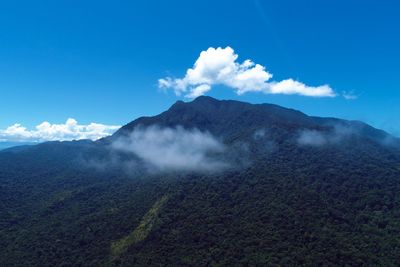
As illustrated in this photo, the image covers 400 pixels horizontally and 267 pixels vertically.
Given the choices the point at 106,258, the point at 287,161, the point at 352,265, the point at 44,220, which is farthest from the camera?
the point at 287,161

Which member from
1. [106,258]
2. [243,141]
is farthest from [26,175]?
[243,141]

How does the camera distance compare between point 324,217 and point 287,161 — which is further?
point 287,161

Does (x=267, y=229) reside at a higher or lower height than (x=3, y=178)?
lower

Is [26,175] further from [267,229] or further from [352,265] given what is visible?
[352,265]

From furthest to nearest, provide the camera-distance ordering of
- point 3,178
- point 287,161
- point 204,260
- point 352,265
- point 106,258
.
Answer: point 3,178 < point 287,161 < point 106,258 < point 204,260 < point 352,265

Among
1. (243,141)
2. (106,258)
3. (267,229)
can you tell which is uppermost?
(243,141)

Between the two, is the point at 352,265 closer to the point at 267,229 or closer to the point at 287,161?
the point at 267,229
